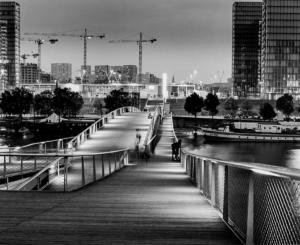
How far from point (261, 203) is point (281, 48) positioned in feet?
581

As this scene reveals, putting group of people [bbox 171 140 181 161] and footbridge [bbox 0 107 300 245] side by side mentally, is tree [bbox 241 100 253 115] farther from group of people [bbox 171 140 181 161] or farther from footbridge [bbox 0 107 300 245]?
footbridge [bbox 0 107 300 245]

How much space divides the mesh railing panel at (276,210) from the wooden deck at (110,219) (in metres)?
0.97

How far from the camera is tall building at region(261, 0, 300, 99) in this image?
570ft

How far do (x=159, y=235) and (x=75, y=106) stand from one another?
493 ft

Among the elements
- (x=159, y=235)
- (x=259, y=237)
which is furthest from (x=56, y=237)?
(x=259, y=237)

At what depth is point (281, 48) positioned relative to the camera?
17675cm

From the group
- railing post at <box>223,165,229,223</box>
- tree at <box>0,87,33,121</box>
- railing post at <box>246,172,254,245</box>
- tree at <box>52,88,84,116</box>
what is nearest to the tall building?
tree at <box>52,88,84,116</box>

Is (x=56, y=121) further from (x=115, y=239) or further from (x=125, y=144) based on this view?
(x=115, y=239)

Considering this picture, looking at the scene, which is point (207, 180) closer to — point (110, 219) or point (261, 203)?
point (110, 219)

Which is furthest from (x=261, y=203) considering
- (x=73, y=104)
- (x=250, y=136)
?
(x=73, y=104)

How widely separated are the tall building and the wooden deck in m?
169

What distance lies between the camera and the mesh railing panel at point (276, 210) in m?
4.82

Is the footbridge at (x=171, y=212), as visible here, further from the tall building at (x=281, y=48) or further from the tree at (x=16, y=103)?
the tall building at (x=281, y=48)

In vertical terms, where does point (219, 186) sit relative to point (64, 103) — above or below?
below
